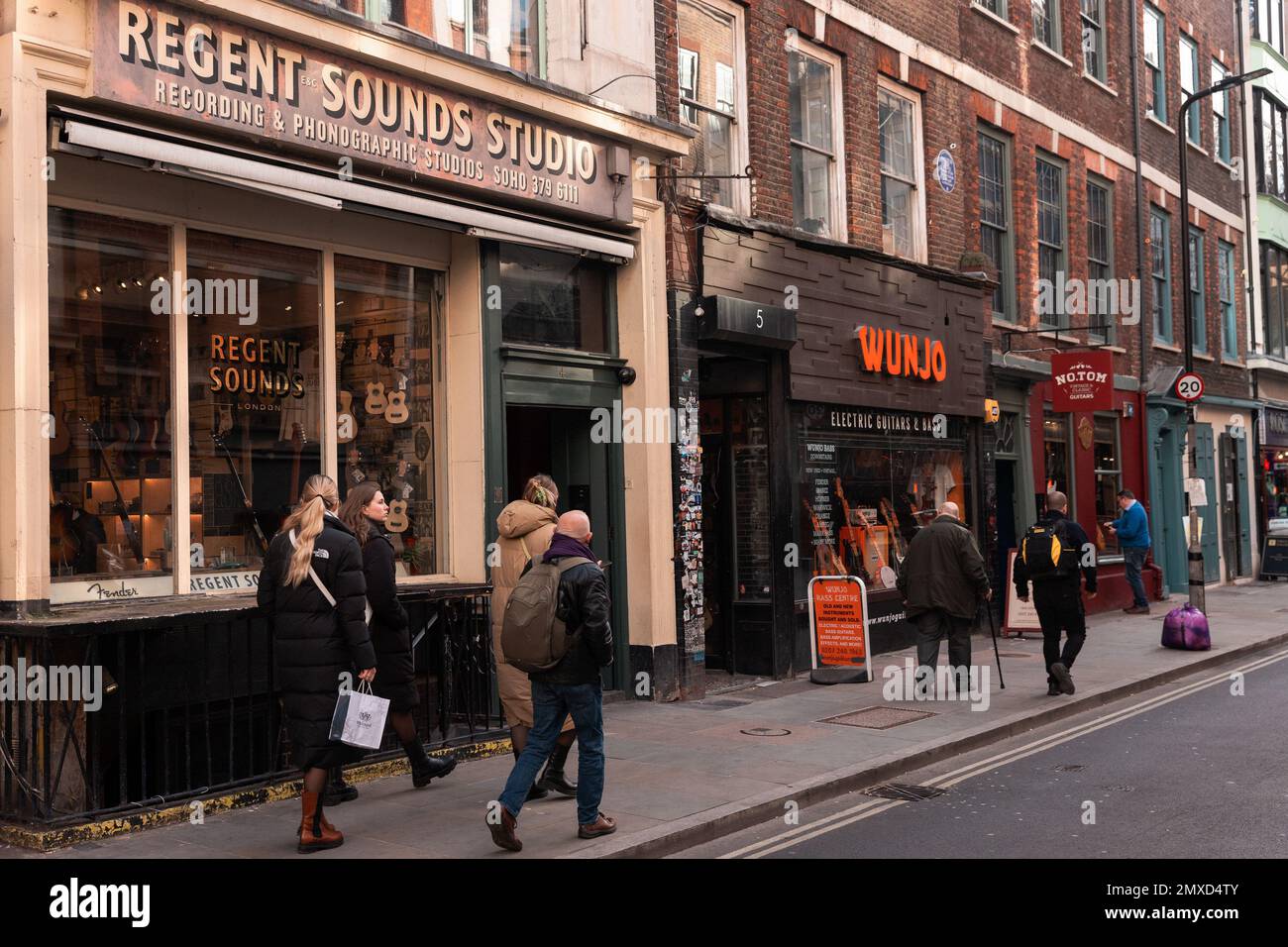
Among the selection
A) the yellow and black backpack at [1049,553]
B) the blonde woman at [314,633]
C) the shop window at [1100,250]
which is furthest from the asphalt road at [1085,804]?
the shop window at [1100,250]

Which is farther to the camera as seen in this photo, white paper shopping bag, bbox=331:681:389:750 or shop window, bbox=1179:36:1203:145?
shop window, bbox=1179:36:1203:145

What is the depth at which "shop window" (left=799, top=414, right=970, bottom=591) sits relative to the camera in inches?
562

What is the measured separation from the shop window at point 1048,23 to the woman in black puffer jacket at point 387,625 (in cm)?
1624

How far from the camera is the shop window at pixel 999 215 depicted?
18.5 metres

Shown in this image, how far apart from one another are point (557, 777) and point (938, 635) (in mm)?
4901

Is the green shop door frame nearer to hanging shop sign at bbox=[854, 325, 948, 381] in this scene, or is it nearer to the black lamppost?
hanging shop sign at bbox=[854, 325, 948, 381]

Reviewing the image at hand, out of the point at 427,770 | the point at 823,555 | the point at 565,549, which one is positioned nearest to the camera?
the point at 565,549

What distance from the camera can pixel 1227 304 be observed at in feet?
88.9

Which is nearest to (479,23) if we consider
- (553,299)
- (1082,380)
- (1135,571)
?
(553,299)

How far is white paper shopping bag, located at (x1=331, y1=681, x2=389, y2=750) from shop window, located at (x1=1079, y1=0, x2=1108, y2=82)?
18934 mm

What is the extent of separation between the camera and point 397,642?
8047 millimetres

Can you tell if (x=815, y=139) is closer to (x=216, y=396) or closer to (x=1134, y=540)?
(x=216, y=396)

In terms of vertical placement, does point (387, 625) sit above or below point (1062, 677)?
above

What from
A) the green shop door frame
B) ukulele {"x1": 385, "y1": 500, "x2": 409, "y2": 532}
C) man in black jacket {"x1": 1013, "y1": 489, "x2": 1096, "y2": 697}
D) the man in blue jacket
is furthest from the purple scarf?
the man in blue jacket
